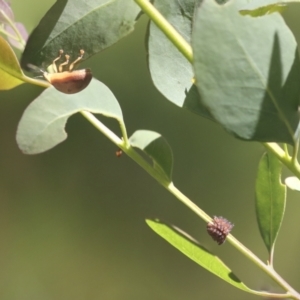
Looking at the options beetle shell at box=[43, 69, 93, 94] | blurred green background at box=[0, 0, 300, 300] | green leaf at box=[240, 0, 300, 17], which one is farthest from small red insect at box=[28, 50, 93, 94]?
blurred green background at box=[0, 0, 300, 300]

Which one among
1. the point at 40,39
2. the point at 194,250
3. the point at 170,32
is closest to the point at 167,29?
the point at 170,32

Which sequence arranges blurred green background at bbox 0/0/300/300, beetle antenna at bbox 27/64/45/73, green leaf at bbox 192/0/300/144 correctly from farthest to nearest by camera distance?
blurred green background at bbox 0/0/300/300, beetle antenna at bbox 27/64/45/73, green leaf at bbox 192/0/300/144

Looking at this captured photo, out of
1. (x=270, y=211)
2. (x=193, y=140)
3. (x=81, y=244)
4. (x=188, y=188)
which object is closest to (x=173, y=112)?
(x=193, y=140)

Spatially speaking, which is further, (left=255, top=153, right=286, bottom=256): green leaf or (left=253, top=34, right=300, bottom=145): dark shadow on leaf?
(left=255, top=153, right=286, bottom=256): green leaf

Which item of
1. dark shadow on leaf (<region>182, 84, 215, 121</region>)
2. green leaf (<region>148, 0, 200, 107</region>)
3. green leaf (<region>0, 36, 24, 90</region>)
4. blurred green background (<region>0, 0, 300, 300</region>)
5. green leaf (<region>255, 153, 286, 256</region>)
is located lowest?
blurred green background (<region>0, 0, 300, 300</region>)

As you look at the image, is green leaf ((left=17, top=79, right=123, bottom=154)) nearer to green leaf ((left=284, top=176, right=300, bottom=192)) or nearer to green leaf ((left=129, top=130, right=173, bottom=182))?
green leaf ((left=129, top=130, right=173, bottom=182))

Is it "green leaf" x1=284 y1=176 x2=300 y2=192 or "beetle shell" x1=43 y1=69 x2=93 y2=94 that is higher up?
"beetle shell" x1=43 y1=69 x2=93 y2=94

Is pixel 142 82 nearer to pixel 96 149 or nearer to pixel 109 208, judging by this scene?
pixel 96 149
